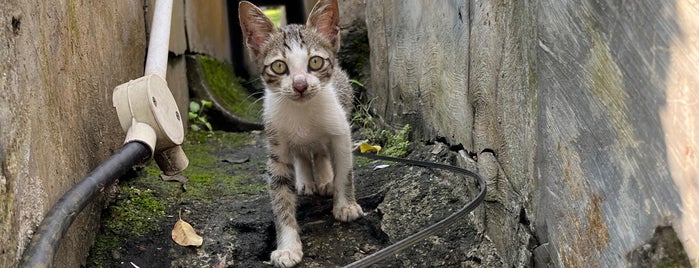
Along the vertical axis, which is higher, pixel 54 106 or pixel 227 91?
→ pixel 54 106

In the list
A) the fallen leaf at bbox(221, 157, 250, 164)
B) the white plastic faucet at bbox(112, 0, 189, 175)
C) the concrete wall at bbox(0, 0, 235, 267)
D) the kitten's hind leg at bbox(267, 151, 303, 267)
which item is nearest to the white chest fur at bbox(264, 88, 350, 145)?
the kitten's hind leg at bbox(267, 151, 303, 267)

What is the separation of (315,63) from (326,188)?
79 centimetres

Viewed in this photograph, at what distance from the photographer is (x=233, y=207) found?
3.74 meters

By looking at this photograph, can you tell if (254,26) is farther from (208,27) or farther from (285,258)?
(208,27)

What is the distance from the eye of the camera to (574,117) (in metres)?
2.17

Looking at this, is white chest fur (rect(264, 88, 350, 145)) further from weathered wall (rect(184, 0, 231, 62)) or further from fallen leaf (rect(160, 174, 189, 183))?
weathered wall (rect(184, 0, 231, 62))

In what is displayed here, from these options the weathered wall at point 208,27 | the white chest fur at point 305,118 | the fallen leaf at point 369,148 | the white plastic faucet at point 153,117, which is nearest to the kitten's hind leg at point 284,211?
the white chest fur at point 305,118

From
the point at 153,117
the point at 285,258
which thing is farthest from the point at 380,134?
the point at 153,117

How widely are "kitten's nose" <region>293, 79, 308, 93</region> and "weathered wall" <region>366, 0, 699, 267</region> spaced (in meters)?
0.69

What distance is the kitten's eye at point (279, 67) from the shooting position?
343 centimetres

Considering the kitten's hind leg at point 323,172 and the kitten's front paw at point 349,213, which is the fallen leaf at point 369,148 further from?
the kitten's front paw at point 349,213

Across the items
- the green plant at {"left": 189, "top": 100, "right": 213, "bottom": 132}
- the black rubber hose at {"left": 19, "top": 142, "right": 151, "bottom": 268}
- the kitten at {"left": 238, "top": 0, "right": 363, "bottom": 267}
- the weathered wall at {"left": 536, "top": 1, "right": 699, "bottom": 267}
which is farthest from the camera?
the green plant at {"left": 189, "top": 100, "right": 213, "bottom": 132}

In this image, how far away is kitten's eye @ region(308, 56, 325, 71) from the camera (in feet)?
11.3

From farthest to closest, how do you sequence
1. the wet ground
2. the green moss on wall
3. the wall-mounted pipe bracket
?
the green moss on wall < the wet ground < the wall-mounted pipe bracket
